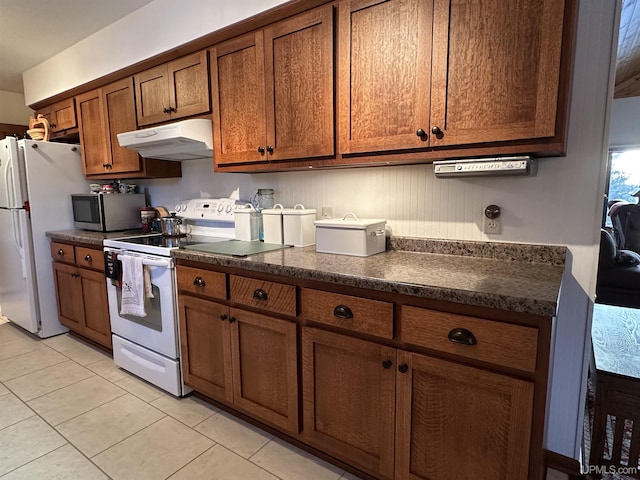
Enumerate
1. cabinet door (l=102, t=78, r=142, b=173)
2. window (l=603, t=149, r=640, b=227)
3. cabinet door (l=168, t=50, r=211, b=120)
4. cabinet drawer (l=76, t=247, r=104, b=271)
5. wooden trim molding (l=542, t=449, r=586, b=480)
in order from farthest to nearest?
window (l=603, t=149, r=640, b=227), cabinet door (l=102, t=78, r=142, b=173), cabinet drawer (l=76, t=247, r=104, b=271), cabinet door (l=168, t=50, r=211, b=120), wooden trim molding (l=542, t=449, r=586, b=480)

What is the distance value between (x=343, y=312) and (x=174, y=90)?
1.92 metres

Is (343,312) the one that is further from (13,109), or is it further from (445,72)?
(13,109)

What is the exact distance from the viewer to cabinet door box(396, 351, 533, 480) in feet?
3.54

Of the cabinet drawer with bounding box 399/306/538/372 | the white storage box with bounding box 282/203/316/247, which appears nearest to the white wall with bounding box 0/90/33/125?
the white storage box with bounding box 282/203/316/247

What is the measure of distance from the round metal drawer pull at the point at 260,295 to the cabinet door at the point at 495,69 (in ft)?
3.26

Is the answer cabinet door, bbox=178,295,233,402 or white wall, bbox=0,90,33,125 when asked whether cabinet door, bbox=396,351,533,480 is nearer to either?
cabinet door, bbox=178,295,233,402

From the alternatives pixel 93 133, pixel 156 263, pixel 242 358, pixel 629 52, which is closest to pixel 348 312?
pixel 242 358

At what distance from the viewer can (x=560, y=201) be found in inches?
58.0

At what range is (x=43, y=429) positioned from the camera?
74.4 inches

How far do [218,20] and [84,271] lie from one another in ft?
6.81

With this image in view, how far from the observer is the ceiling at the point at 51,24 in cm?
238

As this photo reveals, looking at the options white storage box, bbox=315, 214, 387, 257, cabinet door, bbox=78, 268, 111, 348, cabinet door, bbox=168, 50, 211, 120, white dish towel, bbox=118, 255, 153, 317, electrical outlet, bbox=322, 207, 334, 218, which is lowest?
cabinet door, bbox=78, 268, 111, 348

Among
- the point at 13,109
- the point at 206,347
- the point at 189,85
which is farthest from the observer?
the point at 13,109

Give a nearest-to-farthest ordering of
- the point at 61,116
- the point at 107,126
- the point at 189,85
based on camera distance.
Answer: the point at 189,85 → the point at 107,126 → the point at 61,116
